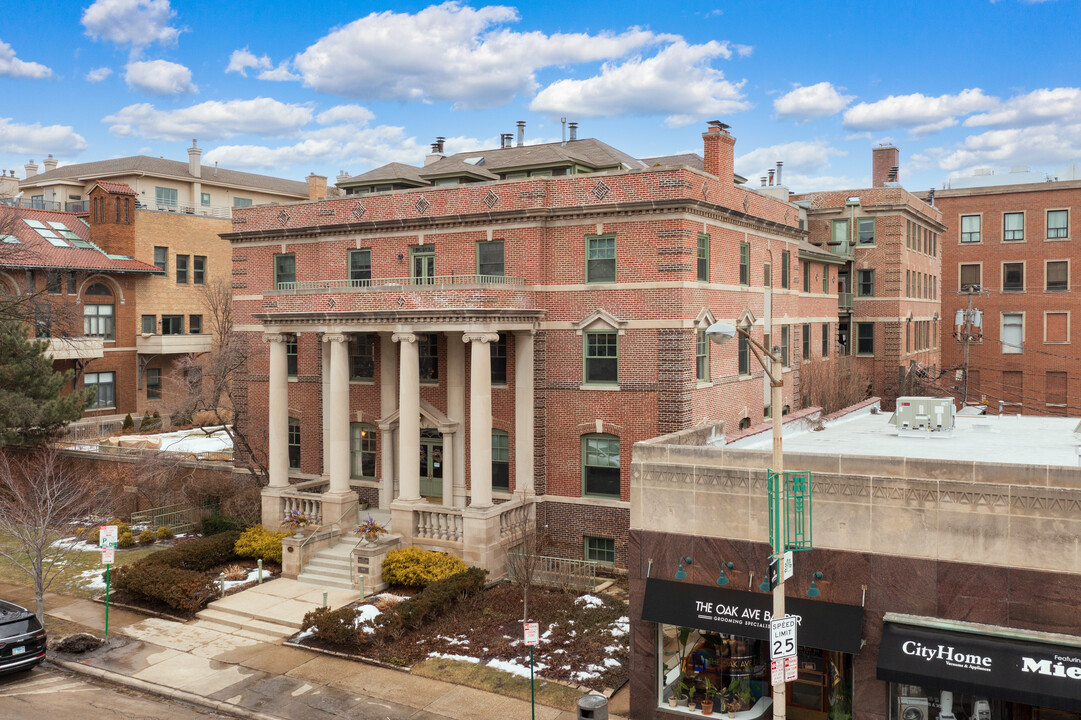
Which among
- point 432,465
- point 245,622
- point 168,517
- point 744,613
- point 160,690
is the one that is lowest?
point 160,690

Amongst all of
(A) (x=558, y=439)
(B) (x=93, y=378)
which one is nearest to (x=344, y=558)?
(A) (x=558, y=439)

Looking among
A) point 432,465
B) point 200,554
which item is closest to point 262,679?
point 200,554

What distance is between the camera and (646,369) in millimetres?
28547

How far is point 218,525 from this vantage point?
3325 centimetres

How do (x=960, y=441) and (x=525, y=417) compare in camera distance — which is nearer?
(x=960, y=441)

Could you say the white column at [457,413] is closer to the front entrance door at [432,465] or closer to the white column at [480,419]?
the front entrance door at [432,465]

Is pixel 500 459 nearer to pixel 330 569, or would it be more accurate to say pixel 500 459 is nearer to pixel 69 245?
pixel 330 569

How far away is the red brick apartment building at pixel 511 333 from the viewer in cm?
2819

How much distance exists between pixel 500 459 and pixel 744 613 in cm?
1516

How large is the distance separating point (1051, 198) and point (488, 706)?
191ft

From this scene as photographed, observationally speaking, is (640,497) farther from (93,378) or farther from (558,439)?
(93,378)

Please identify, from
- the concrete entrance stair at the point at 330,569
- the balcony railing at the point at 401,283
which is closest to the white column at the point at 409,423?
the balcony railing at the point at 401,283

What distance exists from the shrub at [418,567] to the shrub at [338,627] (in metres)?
3.38

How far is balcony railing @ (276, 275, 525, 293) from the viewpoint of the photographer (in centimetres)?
2934
